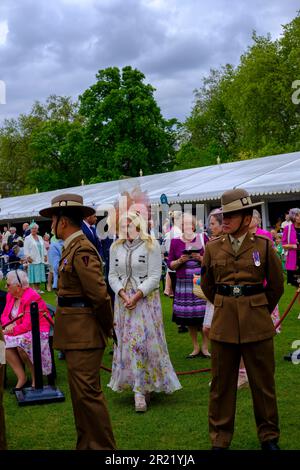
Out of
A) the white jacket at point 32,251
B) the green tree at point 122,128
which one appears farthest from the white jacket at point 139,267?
the green tree at point 122,128

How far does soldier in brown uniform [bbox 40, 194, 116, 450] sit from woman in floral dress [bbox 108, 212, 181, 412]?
5.19 ft

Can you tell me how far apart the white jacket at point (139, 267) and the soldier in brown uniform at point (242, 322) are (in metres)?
1.39

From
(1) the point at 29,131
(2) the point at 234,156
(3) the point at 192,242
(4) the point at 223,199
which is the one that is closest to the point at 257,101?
(2) the point at 234,156

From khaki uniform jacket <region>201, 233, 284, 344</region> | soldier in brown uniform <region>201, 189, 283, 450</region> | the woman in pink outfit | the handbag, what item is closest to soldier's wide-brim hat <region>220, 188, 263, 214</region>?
soldier in brown uniform <region>201, 189, 283, 450</region>

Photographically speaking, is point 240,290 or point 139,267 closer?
point 240,290

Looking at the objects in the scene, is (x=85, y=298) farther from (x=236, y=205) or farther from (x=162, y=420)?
(x=162, y=420)

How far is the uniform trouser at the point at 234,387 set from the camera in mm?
4457

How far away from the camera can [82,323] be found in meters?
4.23

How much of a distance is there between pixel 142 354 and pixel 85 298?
1.87 meters

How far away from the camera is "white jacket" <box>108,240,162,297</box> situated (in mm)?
5953

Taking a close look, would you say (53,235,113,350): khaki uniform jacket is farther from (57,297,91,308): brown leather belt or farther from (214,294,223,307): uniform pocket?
(214,294,223,307): uniform pocket

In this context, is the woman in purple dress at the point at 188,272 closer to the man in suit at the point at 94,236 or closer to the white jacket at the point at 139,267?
the man in suit at the point at 94,236

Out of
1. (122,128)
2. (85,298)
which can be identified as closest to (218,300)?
(85,298)

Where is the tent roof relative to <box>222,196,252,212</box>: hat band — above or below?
above
